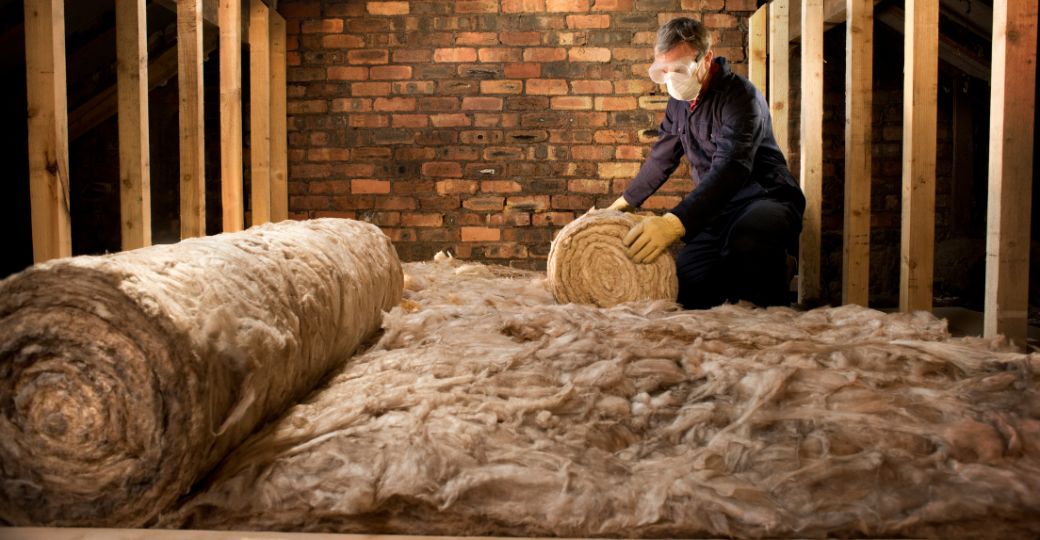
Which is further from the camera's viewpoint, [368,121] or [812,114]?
[368,121]

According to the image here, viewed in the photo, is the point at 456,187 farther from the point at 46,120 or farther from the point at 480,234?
the point at 46,120

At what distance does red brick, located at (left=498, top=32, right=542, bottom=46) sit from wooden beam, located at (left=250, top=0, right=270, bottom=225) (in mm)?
1340

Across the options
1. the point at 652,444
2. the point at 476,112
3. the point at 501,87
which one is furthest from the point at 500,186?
the point at 652,444

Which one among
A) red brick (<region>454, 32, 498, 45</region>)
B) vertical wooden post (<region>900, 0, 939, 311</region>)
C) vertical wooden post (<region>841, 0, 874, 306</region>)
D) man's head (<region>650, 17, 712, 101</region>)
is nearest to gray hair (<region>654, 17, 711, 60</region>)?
man's head (<region>650, 17, 712, 101</region>)

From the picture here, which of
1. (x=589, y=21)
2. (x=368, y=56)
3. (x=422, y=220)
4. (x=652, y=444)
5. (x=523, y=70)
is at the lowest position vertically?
(x=652, y=444)

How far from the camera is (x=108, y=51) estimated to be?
382cm

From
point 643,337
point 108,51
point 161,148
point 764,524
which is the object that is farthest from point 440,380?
point 161,148

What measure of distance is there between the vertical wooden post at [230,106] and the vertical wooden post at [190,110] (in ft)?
1.01

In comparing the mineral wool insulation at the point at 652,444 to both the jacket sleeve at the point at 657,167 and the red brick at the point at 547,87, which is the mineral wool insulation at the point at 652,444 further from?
the red brick at the point at 547,87

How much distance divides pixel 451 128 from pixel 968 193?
3.07 meters

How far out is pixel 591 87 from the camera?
14.9ft

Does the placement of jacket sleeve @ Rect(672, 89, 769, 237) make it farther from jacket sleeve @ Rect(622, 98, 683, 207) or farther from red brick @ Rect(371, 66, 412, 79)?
red brick @ Rect(371, 66, 412, 79)

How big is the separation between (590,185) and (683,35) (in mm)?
1837

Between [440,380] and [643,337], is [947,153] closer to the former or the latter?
[643,337]
